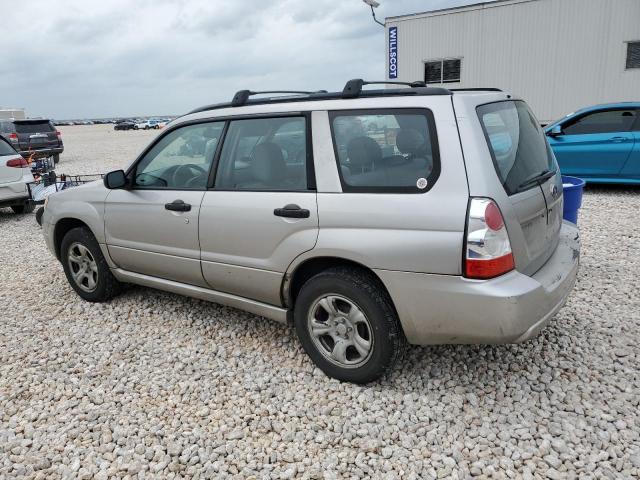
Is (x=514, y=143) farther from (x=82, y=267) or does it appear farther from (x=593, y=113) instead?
(x=593, y=113)

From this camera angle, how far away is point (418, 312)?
109 inches

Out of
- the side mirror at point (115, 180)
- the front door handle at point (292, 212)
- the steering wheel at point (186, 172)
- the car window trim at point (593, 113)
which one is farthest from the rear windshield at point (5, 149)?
the car window trim at point (593, 113)

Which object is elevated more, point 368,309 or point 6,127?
point 6,127

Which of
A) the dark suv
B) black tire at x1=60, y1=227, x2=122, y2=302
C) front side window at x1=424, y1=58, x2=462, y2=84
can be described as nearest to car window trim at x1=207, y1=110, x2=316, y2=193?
black tire at x1=60, y1=227, x2=122, y2=302

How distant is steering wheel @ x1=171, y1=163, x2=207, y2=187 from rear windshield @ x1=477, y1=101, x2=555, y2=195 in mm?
2007

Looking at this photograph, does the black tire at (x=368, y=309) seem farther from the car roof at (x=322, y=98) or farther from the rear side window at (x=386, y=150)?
the car roof at (x=322, y=98)

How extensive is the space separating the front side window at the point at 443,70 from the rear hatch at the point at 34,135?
44.5 ft

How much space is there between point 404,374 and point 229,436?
3.85 ft

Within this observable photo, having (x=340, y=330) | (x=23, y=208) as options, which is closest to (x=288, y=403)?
(x=340, y=330)

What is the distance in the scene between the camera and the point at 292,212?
308cm

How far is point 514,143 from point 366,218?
1007mm

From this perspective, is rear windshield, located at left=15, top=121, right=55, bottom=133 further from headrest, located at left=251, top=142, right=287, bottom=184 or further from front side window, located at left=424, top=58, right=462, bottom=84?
headrest, located at left=251, top=142, right=287, bottom=184

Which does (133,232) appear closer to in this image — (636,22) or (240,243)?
(240,243)

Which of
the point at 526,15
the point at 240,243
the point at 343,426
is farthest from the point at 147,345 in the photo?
the point at 526,15
